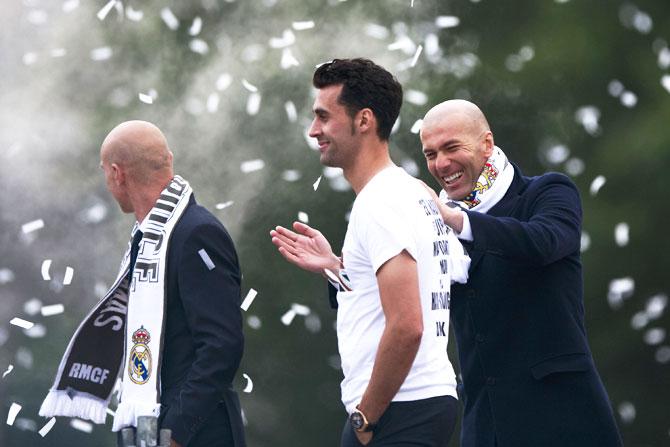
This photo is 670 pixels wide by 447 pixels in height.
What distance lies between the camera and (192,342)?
396 cm

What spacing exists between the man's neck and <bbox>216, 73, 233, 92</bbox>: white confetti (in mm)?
5220

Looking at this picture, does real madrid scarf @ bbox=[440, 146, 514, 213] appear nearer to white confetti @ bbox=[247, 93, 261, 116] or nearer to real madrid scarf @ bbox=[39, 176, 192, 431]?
real madrid scarf @ bbox=[39, 176, 192, 431]

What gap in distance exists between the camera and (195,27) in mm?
8664

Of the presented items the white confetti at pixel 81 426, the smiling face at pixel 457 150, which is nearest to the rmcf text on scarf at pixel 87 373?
the smiling face at pixel 457 150

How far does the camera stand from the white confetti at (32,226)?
8430mm

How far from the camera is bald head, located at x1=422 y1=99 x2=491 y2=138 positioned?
14.0ft

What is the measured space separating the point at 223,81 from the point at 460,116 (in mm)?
4437

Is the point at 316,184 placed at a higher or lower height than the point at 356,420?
lower

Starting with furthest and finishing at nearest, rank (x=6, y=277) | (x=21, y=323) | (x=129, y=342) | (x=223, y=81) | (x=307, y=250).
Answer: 1. (x=223, y=81)
2. (x=6, y=277)
3. (x=21, y=323)
4. (x=129, y=342)
5. (x=307, y=250)

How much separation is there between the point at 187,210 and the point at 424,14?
14.8 feet

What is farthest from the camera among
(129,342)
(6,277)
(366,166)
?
(6,277)

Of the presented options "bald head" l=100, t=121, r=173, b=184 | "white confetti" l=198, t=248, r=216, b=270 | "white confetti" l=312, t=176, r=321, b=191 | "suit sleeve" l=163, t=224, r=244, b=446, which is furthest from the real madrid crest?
"white confetti" l=312, t=176, r=321, b=191

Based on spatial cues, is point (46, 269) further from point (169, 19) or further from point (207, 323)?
point (207, 323)

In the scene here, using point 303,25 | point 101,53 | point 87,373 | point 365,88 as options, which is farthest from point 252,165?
point 365,88
